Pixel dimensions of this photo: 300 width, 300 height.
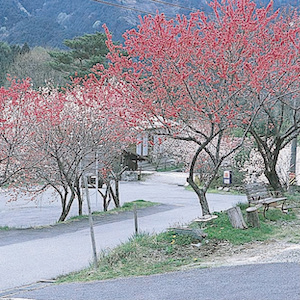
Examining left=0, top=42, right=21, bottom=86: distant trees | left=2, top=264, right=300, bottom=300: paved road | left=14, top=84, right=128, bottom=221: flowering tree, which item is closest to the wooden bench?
left=14, top=84, right=128, bottom=221: flowering tree

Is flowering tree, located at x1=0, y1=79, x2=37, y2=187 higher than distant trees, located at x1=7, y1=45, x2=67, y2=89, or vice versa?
distant trees, located at x1=7, y1=45, x2=67, y2=89

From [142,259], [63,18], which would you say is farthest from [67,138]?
[63,18]

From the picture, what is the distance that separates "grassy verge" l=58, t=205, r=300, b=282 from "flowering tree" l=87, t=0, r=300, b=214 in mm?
1654

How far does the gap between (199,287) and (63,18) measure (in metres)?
102

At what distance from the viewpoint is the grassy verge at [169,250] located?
7234 millimetres

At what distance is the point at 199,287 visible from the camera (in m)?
5.76

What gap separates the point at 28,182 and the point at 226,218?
6.97m

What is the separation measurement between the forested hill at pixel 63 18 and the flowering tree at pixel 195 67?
2447 inches

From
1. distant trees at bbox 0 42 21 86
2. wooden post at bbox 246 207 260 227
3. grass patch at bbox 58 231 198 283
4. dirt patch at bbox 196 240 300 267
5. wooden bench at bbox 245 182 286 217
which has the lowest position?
dirt patch at bbox 196 240 300 267

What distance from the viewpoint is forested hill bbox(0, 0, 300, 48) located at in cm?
8044

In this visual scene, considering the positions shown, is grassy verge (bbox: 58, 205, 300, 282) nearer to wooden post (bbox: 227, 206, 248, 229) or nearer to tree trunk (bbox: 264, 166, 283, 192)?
wooden post (bbox: 227, 206, 248, 229)

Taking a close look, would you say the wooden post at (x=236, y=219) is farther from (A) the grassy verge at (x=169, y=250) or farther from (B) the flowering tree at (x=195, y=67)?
(B) the flowering tree at (x=195, y=67)

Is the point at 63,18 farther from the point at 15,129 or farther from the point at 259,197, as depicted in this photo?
the point at 259,197

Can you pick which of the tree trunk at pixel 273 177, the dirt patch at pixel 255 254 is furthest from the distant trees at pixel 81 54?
the dirt patch at pixel 255 254
